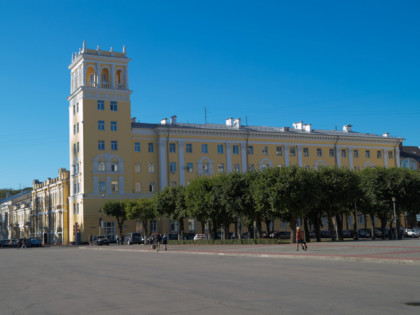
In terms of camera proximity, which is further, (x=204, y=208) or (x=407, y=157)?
(x=407, y=157)

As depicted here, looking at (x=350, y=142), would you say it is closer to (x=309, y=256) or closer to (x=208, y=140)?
(x=208, y=140)

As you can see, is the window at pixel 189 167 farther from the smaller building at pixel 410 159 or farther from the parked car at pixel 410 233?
the smaller building at pixel 410 159

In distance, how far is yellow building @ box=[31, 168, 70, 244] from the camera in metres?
85.0

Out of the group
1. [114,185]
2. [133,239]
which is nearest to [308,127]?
[114,185]

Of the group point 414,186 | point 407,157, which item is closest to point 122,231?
point 414,186

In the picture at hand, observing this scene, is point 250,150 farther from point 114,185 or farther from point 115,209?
point 115,209

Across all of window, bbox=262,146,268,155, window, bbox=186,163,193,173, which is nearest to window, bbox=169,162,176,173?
window, bbox=186,163,193,173

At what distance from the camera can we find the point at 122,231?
254 ft

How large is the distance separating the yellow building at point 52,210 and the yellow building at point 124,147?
4.80 m

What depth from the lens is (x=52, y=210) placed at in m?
91.6

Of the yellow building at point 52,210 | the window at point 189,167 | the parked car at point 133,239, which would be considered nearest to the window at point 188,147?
the window at point 189,167

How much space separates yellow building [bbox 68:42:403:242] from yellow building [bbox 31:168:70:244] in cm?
480

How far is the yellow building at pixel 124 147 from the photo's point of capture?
7694 cm

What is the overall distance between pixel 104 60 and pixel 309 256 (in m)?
60.7
